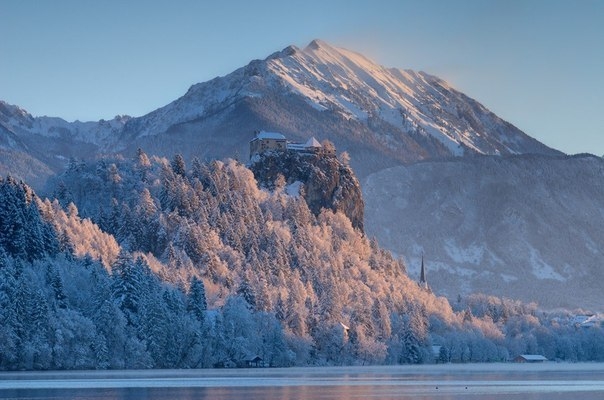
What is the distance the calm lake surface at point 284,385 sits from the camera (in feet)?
436

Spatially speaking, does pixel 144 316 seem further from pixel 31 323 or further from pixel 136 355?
pixel 31 323

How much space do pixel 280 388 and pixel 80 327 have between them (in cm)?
4406

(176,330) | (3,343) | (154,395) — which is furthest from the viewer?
(176,330)

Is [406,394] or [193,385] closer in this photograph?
[406,394]

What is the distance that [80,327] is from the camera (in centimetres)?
18050

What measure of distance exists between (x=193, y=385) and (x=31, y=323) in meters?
34.1

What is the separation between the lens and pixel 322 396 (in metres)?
132

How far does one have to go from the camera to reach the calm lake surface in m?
133

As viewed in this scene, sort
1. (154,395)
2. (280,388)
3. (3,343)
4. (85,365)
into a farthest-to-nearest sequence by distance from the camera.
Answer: (85,365), (3,343), (280,388), (154,395)

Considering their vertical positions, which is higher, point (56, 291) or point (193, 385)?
point (56, 291)

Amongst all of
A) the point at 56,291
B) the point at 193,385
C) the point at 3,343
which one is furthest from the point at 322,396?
the point at 56,291

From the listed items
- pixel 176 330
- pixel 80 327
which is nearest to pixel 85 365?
pixel 80 327

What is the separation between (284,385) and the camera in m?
154

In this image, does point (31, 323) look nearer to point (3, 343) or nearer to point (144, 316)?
point (3, 343)
